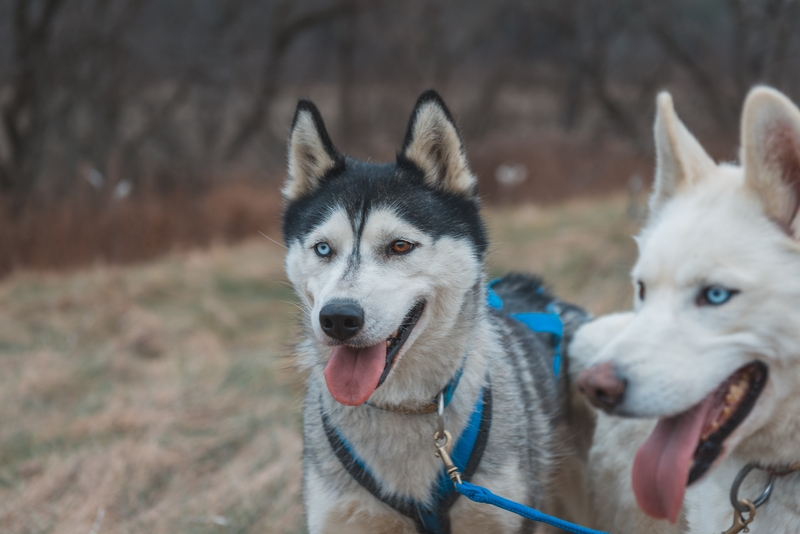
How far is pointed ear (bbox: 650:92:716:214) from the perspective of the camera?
6.88 feet

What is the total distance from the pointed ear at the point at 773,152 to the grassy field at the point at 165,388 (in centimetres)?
123

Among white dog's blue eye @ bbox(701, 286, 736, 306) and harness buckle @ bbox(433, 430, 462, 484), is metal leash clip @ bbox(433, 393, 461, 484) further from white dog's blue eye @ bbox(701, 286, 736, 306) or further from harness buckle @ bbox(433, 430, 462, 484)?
white dog's blue eye @ bbox(701, 286, 736, 306)

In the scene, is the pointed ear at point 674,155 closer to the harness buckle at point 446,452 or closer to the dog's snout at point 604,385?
the dog's snout at point 604,385

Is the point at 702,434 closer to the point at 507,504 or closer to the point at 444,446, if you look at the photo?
the point at 507,504

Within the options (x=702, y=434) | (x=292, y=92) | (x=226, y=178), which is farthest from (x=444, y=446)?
(x=292, y=92)

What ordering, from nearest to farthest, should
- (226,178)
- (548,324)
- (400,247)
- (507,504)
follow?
(507,504) < (400,247) < (548,324) < (226,178)

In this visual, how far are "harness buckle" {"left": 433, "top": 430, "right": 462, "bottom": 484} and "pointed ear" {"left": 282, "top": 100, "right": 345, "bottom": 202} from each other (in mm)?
1121

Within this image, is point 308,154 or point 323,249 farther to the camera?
point 308,154

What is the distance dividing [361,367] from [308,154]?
0.98 m

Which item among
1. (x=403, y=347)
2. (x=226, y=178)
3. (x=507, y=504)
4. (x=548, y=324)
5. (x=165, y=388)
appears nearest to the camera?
(x=507, y=504)

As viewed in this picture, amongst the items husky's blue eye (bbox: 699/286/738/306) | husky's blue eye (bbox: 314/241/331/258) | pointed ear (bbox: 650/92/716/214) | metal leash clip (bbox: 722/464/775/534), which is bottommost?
metal leash clip (bbox: 722/464/775/534)

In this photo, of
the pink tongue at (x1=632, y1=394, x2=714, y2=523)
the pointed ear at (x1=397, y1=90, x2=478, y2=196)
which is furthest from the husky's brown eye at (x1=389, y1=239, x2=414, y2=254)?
the pink tongue at (x1=632, y1=394, x2=714, y2=523)

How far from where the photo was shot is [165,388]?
5422 mm

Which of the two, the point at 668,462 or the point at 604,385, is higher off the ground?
the point at 604,385
